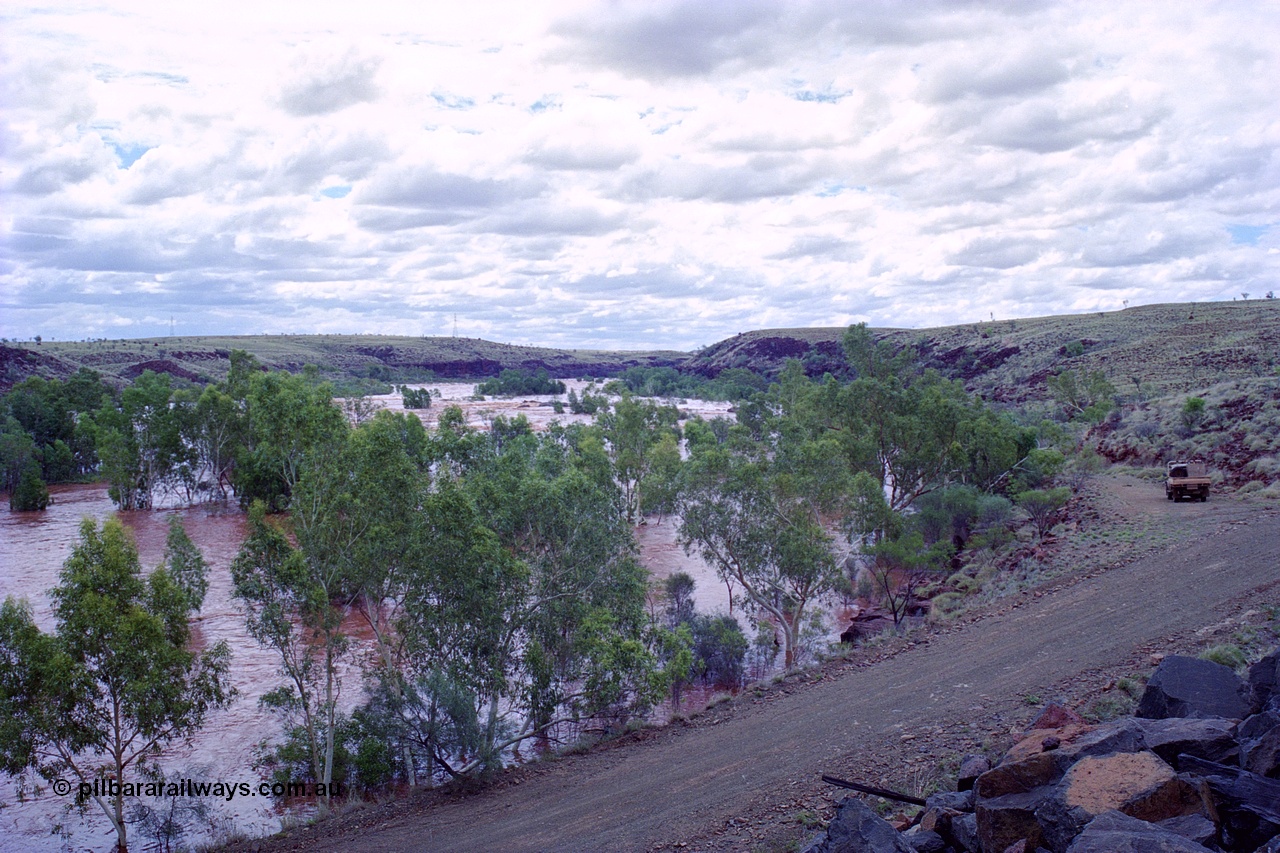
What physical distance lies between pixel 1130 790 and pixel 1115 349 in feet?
302

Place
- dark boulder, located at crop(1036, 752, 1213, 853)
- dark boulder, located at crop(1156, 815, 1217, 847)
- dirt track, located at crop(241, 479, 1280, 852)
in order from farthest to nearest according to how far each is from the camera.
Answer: dirt track, located at crop(241, 479, 1280, 852) → dark boulder, located at crop(1036, 752, 1213, 853) → dark boulder, located at crop(1156, 815, 1217, 847)

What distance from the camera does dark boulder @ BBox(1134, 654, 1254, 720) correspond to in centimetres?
953

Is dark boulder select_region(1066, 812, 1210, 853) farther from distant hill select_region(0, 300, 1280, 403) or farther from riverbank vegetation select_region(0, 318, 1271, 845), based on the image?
distant hill select_region(0, 300, 1280, 403)

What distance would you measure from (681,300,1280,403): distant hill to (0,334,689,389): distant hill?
218 feet

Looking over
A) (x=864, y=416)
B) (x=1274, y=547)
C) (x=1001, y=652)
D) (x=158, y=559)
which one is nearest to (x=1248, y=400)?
(x=864, y=416)

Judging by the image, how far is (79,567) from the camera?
14586 mm

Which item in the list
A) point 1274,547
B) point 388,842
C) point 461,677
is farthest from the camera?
point 1274,547

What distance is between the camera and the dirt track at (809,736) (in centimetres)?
1320

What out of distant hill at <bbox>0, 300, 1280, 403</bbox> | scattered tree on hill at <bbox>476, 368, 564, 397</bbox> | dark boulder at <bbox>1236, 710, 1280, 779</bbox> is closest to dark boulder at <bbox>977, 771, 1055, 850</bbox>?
dark boulder at <bbox>1236, 710, 1280, 779</bbox>

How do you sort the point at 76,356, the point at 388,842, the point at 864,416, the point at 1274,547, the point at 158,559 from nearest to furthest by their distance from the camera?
the point at 388,842 → the point at 1274,547 → the point at 158,559 → the point at 864,416 → the point at 76,356

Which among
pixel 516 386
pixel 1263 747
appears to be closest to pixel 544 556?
Answer: pixel 1263 747

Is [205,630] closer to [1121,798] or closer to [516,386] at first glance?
[1121,798]

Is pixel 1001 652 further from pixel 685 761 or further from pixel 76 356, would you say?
pixel 76 356

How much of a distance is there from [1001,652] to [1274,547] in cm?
1014
